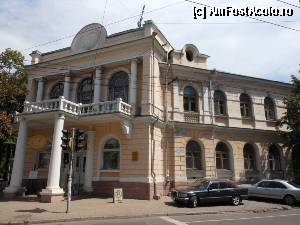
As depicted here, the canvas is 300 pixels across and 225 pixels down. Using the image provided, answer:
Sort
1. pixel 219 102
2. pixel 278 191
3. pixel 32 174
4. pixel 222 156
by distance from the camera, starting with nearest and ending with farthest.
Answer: pixel 278 191 < pixel 32 174 < pixel 222 156 < pixel 219 102

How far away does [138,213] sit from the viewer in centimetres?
1266

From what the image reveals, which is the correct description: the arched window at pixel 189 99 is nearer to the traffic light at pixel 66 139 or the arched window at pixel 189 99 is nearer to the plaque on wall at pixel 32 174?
the traffic light at pixel 66 139

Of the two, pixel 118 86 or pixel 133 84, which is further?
pixel 118 86

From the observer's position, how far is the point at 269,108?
25.0 meters

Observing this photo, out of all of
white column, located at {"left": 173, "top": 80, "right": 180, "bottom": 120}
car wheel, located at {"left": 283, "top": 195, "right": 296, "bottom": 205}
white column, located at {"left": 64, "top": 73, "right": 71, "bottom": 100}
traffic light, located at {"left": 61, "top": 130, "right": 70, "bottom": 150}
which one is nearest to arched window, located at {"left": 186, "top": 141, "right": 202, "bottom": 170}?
white column, located at {"left": 173, "top": 80, "right": 180, "bottom": 120}

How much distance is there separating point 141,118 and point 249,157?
32.5ft

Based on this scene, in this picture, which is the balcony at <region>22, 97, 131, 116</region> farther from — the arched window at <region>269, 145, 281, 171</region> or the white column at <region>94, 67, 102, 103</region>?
the arched window at <region>269, 145, 281, 171</region>

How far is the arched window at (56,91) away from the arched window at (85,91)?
1.90m

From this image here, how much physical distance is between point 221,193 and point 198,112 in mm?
7705

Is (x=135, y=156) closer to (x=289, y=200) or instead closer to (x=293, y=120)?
(x=289, y=200)

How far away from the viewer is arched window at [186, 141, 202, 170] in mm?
20875

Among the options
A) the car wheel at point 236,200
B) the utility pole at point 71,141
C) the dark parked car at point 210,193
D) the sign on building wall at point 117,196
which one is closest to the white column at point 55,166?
the sign on building wall at point 117,196

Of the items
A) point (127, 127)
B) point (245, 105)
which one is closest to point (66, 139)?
point (127, 127)

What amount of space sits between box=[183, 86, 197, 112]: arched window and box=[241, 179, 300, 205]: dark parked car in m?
6.99
